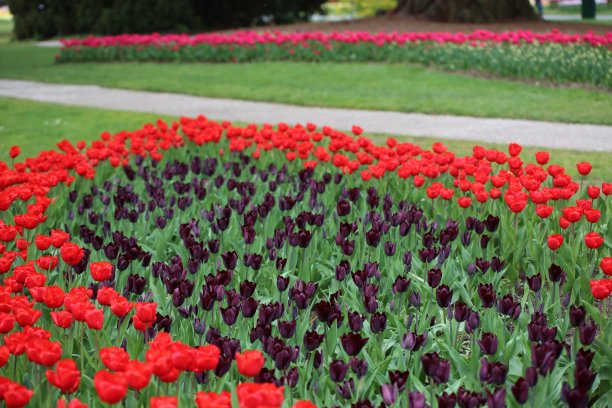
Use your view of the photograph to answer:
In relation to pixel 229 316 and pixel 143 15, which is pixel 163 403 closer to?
pixel 229 316

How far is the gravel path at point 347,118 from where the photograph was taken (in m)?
8.68

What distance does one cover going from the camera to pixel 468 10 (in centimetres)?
2156

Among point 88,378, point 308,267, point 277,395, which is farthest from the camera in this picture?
point 308,267

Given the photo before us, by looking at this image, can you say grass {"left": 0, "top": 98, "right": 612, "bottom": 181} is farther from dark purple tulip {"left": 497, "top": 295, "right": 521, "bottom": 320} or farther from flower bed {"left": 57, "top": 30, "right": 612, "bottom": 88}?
flower bed {"left": 57, "top": 30, "right": 612, "bottom": 88}

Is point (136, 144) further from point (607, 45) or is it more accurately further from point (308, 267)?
point (607, 45)

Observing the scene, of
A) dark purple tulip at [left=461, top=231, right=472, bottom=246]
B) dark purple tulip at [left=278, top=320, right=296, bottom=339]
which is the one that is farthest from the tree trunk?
dark purple tulip at [left=278, top=320, right=296, bottom=339]

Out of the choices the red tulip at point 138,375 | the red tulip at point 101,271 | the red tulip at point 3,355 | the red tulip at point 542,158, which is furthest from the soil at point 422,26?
the red tulip at point 138,375

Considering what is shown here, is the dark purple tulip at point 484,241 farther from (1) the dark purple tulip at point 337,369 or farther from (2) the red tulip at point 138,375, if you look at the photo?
(2) the red tulip at point 138,375

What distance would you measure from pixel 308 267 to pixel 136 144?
108 inches

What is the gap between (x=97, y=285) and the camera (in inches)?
143

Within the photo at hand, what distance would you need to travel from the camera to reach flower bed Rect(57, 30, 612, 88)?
12656mm

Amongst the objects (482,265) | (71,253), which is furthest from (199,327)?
(482,265)

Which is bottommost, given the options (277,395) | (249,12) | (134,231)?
(249,12)

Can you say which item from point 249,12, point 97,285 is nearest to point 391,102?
point 97,285
